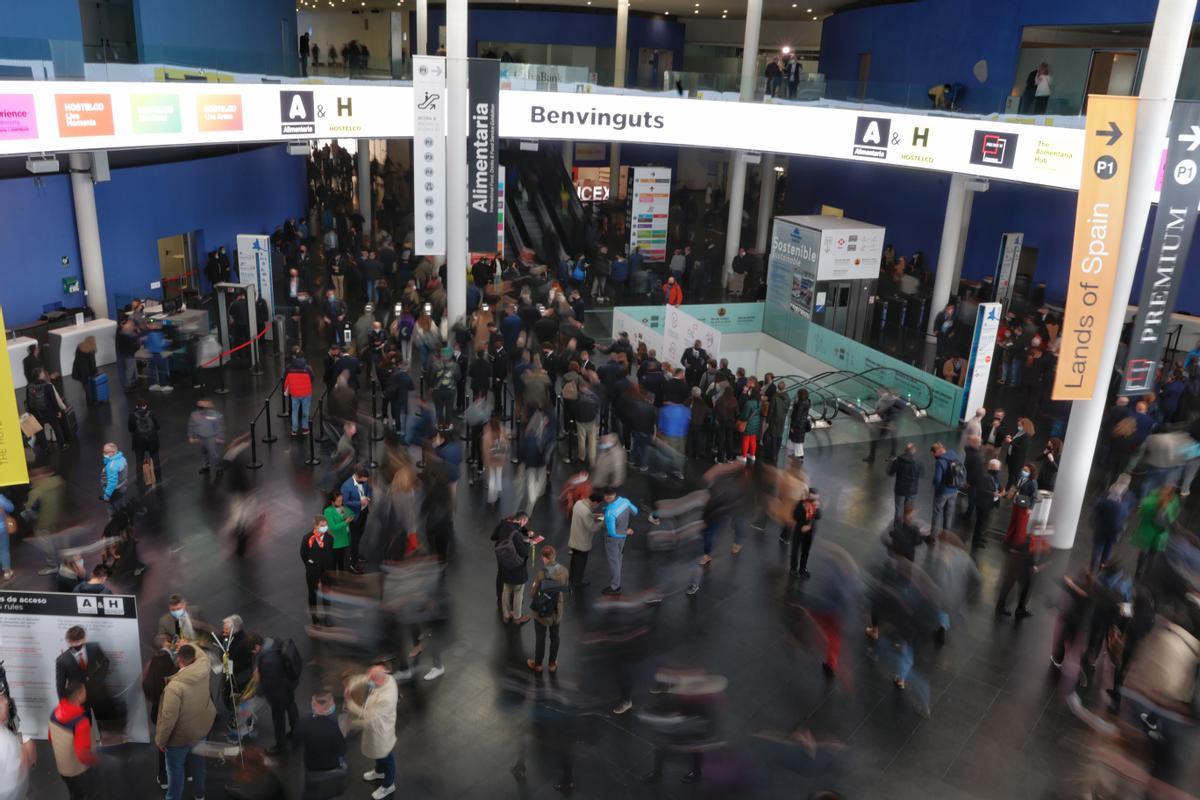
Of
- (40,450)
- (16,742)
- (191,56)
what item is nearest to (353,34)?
(191,56)

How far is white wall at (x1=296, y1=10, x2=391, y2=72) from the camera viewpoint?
143 ft

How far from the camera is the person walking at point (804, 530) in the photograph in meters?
9.62

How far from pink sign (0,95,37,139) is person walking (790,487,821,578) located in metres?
11.3

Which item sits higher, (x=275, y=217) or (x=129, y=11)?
(x=129, y=11)

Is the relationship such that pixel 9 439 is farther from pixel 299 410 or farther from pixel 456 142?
pixel 456 142

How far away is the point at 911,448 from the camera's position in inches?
421

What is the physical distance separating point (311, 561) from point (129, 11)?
17211mm

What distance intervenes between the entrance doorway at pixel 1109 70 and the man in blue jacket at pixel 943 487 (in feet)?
41.8

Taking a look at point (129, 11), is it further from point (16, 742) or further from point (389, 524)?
point (16, 742)

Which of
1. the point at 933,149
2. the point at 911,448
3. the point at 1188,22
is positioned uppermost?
the point at 1188,22

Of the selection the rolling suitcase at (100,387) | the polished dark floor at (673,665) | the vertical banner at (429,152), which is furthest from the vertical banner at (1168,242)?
the rolling suitcase at (100,387)

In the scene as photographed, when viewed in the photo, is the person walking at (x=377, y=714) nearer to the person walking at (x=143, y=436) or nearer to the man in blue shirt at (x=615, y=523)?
the man in blue shirt at (x=615, y=523)

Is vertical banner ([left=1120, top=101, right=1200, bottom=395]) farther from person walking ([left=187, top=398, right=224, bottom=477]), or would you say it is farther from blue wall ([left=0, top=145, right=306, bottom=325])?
blue wall ([left=0, top=145, right=306, bottom=325])

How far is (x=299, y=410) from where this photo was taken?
13.2 m
